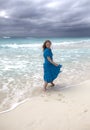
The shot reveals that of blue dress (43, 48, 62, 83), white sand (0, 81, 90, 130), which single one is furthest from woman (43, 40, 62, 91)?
white sand (0, 81, 90, 130)

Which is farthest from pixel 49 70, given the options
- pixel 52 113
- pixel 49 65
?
pixel 52 113

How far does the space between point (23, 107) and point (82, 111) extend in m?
1.58

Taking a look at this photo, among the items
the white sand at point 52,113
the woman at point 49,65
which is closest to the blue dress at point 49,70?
the woman at point 49,65

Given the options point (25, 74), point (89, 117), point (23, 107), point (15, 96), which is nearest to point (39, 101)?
point (23, 107)

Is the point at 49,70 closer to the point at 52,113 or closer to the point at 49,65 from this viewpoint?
the point at 49,65

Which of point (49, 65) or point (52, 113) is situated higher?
point (49, 65)

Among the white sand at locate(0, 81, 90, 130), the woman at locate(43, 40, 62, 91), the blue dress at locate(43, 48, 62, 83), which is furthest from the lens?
the blue dress at locate(43, 48, 62, 83)

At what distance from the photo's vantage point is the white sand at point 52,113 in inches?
158

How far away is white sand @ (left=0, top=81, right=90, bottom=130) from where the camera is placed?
402 cm

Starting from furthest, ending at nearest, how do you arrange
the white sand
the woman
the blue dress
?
1. the blue dress
2. the woman
3. the white sand

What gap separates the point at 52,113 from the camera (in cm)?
461

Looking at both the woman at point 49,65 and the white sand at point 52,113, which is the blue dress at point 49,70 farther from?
the white sand at point 52,113

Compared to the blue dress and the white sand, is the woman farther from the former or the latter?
the white sand

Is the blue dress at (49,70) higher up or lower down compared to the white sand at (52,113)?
higher up
